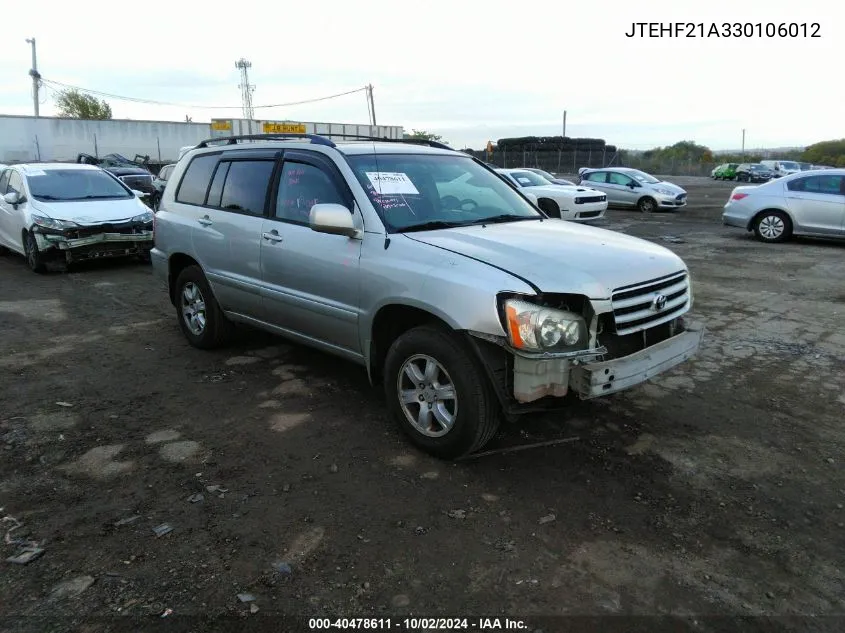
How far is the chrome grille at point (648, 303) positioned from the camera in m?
3.46

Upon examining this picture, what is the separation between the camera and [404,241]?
3.83m

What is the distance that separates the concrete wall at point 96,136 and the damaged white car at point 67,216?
24594 mm

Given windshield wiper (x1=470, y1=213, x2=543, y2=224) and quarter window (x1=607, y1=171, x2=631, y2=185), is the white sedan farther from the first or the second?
windshield wiper (x1=470, y1=213, x2=543, y2=224)

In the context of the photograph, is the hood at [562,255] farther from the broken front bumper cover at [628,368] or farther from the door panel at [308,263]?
the door panel at [308,263]

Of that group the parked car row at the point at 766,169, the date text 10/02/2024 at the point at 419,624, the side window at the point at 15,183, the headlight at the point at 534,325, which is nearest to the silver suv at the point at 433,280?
the headlight at the point at 534,325

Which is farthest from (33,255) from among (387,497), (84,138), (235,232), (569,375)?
(84,138)

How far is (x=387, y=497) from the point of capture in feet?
11.1

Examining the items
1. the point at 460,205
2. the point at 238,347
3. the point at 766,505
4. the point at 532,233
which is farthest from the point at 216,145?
the point at 766,505

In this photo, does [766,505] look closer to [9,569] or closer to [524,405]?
[524,405]

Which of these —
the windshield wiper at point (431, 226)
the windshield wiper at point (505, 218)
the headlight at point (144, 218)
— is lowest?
the windshield wiper at point (431, 226)

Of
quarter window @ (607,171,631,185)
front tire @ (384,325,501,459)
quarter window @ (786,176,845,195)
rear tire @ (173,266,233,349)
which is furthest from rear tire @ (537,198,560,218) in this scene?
front tire @ (384,325,501,459)

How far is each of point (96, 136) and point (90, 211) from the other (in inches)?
1396

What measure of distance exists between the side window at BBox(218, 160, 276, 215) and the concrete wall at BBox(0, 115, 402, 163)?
30369 mm

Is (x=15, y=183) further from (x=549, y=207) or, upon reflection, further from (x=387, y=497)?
(x=549, y=207)
